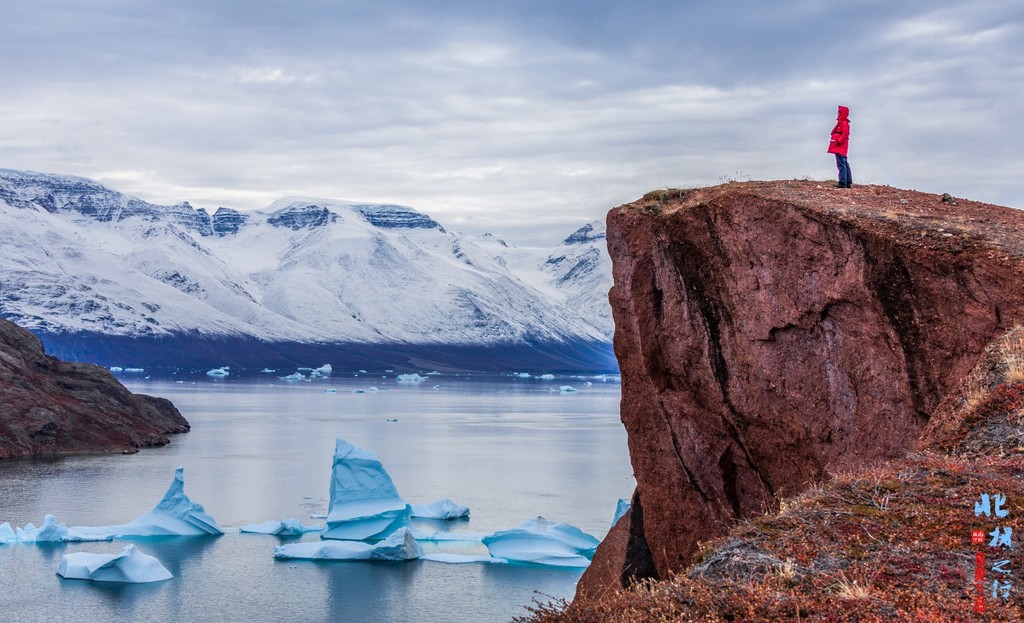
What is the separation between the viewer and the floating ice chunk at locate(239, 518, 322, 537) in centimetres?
3356

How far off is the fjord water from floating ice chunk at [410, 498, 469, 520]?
0.60m

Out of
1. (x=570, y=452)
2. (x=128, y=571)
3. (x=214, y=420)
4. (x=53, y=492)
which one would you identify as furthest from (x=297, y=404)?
(x=128, y=571)

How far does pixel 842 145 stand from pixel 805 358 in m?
3.11

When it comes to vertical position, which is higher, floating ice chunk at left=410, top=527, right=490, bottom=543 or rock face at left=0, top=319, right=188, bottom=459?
rock face at left=0, top=319, right=188, bottom=459

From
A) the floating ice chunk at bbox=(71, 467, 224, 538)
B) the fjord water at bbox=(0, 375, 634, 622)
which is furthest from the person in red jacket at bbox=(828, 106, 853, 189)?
the floating ice chunk at bbox=(71, 467, 224, 538)

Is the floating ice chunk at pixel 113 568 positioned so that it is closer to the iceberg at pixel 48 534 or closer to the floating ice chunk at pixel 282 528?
the iceberg at pixel 48 534

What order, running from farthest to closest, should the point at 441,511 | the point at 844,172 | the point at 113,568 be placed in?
the point at 441,511
the point at 113,568
the point at 844,172

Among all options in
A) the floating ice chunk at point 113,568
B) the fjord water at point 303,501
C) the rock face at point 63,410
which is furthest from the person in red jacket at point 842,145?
the rock face at point 63,410

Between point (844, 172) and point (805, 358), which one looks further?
point (844, 172)

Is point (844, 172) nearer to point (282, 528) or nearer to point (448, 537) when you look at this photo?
point (448, 537)

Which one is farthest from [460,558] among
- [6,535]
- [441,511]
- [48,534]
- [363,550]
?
[6,535]

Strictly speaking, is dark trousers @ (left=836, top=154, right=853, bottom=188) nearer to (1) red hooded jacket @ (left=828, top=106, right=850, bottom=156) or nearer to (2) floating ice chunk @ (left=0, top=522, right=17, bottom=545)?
(1) red hooded jacket @ (left=828, top=106, right=850, bottom=156)

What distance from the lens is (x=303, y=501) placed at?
134 ft

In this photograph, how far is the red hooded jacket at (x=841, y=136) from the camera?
14.2m
